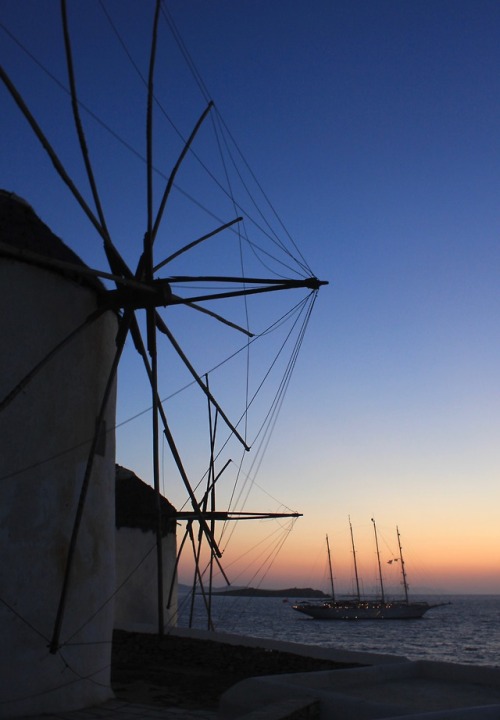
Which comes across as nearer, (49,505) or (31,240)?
(49,505)

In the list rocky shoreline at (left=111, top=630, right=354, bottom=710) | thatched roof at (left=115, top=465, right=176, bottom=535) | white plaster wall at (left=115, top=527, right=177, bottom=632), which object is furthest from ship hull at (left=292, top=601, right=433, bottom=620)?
rocky shoreline at (left=111, top=630, right=354, bottom=710)

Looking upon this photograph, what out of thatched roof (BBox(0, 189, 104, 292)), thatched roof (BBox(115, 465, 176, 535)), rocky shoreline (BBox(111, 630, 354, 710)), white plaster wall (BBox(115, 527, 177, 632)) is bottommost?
rocky shoreline (BBox(111, 630, 354, 710))

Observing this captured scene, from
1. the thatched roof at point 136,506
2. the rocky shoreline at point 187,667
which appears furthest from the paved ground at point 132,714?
the thatched roof at point 136,506

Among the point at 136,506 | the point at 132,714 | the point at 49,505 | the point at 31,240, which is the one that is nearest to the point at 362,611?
the point at 136,506

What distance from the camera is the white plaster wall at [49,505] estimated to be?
21.7 ft

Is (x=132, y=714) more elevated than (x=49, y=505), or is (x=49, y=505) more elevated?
(x=49, y=505)

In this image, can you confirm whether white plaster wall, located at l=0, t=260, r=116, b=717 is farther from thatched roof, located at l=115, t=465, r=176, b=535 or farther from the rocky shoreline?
thatched roof, located at l=115, t=465, r=176, b=535

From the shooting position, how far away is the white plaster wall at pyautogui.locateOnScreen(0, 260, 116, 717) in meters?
6.62

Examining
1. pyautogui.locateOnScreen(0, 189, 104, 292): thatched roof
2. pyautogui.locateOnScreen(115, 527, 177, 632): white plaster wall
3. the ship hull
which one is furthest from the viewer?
the ship hull

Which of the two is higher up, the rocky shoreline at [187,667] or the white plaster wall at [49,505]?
the white plaster wall at [49,505]

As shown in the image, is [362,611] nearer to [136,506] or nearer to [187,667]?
[136,506]

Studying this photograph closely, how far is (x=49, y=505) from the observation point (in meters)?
7.05

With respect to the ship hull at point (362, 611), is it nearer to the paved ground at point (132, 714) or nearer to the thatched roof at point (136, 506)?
the thatched roof at point (136, 506)

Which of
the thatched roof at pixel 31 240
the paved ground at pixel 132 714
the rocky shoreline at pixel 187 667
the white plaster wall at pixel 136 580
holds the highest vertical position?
the thatched roof at pixel 31 240
